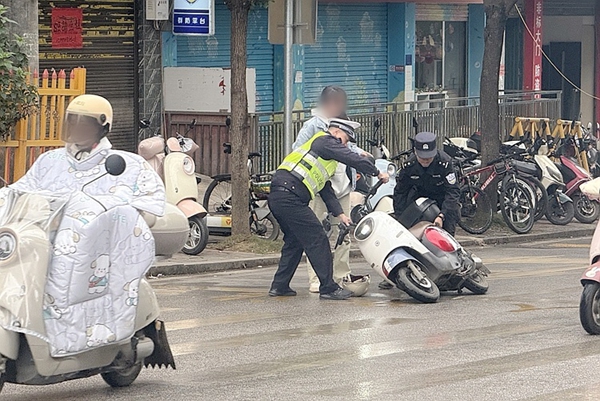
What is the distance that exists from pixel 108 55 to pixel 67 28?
1.02m

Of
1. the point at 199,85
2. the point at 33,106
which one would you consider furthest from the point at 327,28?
the point at 33,106

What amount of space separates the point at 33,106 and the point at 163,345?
25.1ft

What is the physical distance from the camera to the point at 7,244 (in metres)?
7.15

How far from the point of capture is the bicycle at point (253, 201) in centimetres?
1642

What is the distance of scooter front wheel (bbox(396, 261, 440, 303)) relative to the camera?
11664 millimetres

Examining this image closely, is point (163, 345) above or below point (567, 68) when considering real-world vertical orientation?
below

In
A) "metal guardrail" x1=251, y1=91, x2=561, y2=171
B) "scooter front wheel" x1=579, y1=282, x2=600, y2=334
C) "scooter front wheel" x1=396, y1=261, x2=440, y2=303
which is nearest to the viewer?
"scooter front wheel" x1=579, y1=282, x2=600, y2=334

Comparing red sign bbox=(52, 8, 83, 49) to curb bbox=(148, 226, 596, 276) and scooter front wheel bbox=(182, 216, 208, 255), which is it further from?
curb bbox=(148, 226, 596, 276)

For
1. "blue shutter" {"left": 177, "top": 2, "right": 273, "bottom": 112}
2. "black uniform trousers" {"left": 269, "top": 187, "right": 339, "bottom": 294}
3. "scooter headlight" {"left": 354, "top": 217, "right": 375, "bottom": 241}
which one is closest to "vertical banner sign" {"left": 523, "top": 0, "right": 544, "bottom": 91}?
"blue shutter" {"left": 177, "top": 2, "right": 273, "bottom": 112}

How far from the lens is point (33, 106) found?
49.4ft

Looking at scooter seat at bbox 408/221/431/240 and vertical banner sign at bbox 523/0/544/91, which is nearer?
scooter seat at bbox 408/221/431/240

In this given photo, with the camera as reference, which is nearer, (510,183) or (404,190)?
(404,190)

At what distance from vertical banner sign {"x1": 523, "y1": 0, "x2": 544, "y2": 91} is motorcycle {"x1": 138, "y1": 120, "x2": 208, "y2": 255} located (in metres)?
16.6

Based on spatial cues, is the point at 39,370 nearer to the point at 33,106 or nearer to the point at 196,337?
the point at 196,337
